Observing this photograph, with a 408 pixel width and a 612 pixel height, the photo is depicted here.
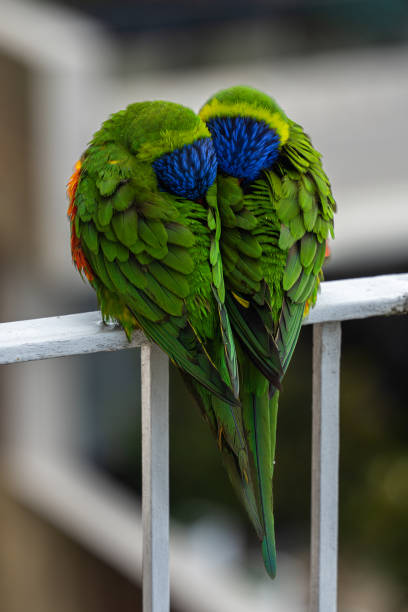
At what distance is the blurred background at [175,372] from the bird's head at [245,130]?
3773mm

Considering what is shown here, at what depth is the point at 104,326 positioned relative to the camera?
4.31ft

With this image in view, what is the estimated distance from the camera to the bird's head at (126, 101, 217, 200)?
58.1 inches

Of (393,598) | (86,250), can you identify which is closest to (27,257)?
(393,598)

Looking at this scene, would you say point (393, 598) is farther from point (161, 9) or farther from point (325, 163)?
point (161, 9)

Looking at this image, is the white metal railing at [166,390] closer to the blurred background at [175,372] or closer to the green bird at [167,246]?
the green bird at [167,246]

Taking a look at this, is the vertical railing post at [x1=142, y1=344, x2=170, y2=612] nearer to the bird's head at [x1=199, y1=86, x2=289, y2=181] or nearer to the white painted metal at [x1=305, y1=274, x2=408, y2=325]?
the white painted metal at [x1=305, y1=274, x2=408, y2=325]

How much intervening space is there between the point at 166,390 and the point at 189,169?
0.35 m

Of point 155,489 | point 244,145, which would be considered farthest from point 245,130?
point 155,489

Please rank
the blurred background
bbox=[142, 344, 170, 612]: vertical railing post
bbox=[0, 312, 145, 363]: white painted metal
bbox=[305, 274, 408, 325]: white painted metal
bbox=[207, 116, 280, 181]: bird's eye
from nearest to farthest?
bbox=[0, 312, 145, 363]: white painted metal, bbox=[142, 344, 170, 612]: vertical railing post, bbox=[305, 274, 408, 325]: white painted metal, bbox=[207, 116, 280, 181]: bird's eye, the blurred background

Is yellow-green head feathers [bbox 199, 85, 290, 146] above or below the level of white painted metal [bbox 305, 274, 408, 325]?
above

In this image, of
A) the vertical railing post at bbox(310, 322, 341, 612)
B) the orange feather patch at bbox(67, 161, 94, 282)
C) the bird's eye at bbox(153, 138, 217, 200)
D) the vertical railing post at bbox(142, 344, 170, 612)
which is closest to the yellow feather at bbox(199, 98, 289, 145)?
the bird's eye at bbox(153, 138, 217, 200)

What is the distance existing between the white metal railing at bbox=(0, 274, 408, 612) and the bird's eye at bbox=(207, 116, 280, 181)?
0.24 meters

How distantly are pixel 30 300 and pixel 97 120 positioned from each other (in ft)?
A: 4.71

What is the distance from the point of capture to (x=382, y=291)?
146 cm
